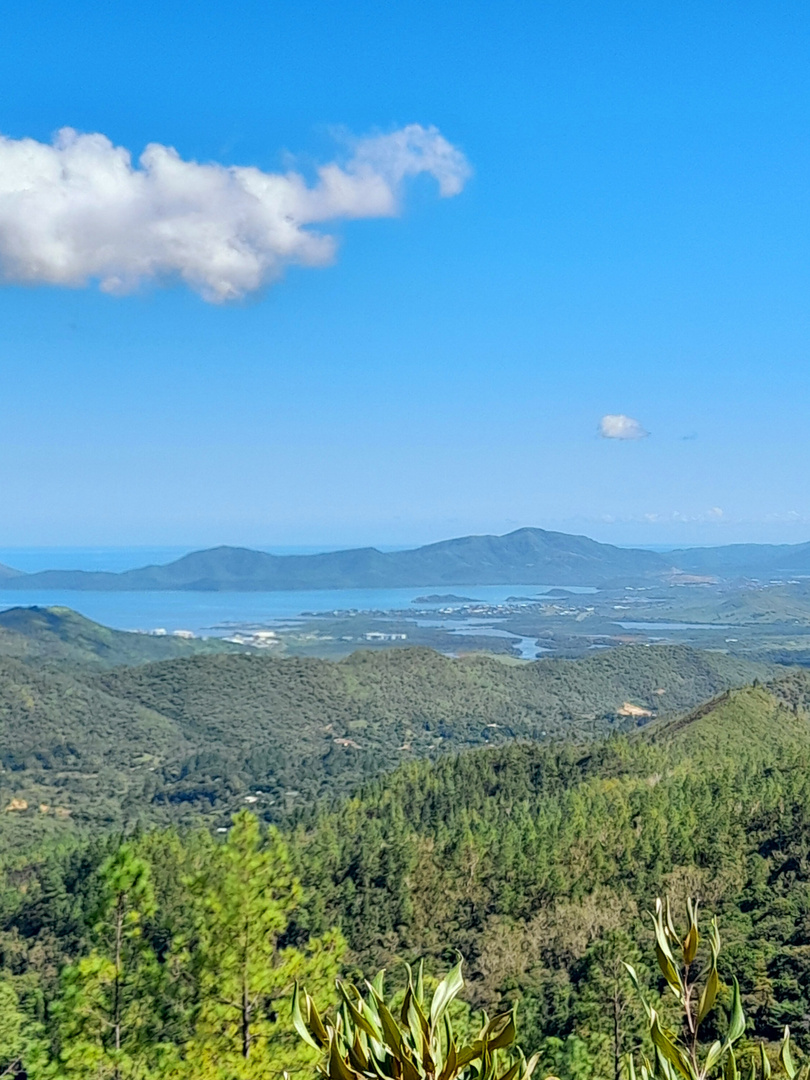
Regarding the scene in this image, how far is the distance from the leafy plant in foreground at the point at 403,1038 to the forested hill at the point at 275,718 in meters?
68.2

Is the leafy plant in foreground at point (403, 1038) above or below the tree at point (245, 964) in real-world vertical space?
above

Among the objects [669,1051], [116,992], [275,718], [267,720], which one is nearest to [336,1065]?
[669,1051]

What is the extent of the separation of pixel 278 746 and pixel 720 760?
48.9 m

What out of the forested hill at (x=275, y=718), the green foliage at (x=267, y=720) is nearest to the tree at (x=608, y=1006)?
the green foliage at (x=267, y=720)

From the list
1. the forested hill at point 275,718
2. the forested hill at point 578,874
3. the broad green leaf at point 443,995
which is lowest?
the forested hill at point 275,718

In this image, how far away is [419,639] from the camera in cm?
17212

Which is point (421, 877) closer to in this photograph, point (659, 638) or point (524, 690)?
point (524, 690)

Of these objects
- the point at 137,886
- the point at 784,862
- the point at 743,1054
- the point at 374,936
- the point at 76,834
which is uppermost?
the point at 137,886

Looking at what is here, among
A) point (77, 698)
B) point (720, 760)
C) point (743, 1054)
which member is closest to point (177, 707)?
point (77, 698)

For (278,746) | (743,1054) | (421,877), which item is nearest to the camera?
(743,1054)

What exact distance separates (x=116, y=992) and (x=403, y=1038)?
11611 mm

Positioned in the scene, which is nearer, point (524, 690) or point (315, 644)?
point (524, 690)

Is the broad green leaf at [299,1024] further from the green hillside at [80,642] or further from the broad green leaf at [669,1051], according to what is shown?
the green hillside at [80,642]

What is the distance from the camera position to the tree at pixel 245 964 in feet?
38.3
